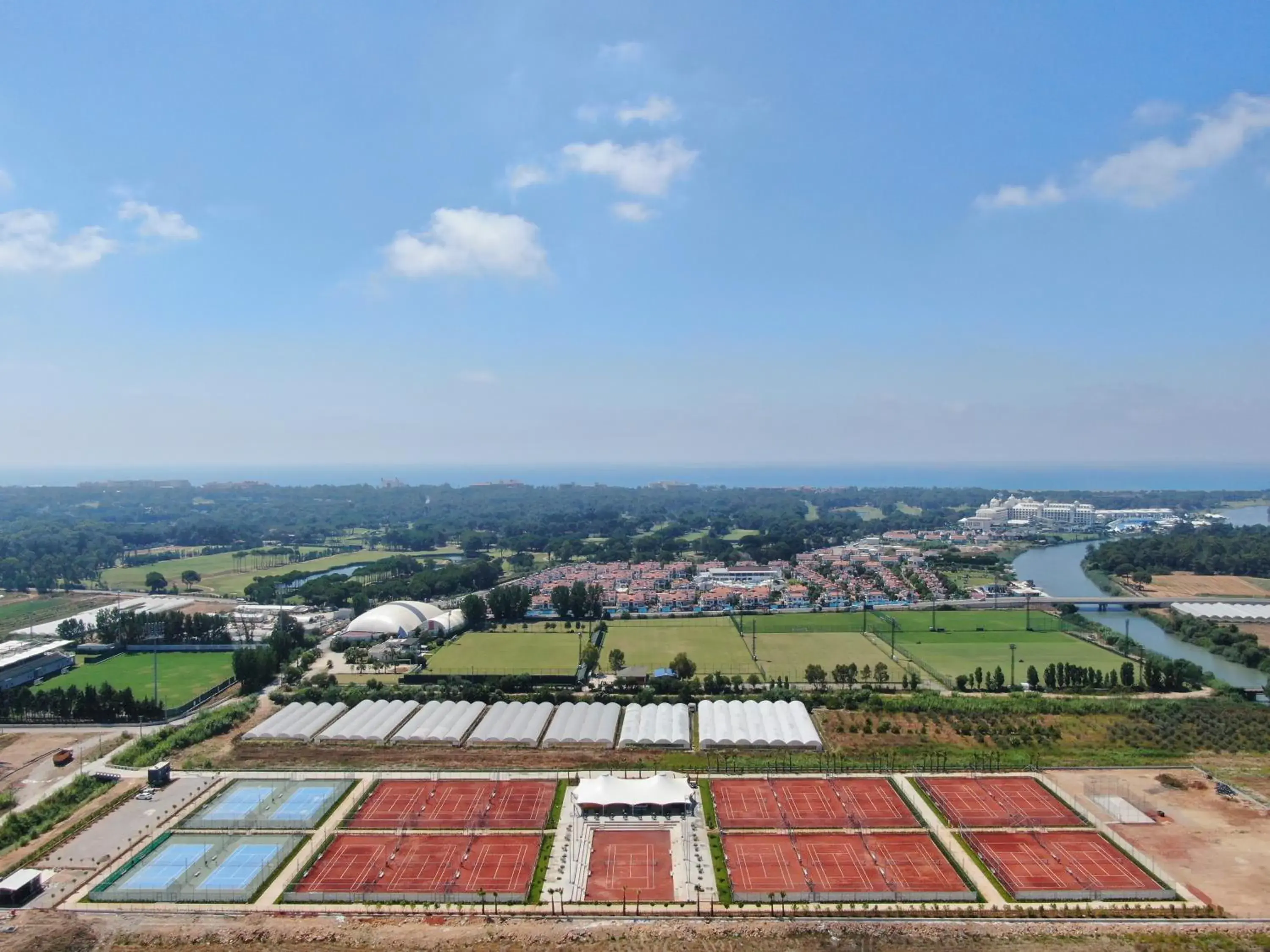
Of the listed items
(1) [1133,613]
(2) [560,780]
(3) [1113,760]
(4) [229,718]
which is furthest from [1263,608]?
(4) [229,718]

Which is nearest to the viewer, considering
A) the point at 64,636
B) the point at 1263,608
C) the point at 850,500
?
the point at 64,636

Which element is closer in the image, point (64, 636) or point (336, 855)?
point (336, 855)

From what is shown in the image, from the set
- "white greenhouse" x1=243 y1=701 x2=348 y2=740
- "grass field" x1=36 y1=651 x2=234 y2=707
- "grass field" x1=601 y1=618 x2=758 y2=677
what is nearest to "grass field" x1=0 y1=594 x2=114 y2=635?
"grass field" x1=36 y1=651 x2=234 y2=707

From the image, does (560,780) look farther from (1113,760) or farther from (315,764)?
(1113,760)

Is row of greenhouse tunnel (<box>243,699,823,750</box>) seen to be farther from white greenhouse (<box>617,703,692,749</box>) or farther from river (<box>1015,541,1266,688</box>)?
river (<box>1015,541,1266,688</box>)

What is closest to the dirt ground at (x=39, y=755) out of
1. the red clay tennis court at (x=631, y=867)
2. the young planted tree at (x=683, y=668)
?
the red clay tennis court at (x=631, y=867)

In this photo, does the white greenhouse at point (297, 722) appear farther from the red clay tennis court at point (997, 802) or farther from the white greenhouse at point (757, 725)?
the red clay tennis court at point (997, 802)

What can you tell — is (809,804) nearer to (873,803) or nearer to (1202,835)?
(873,803)
